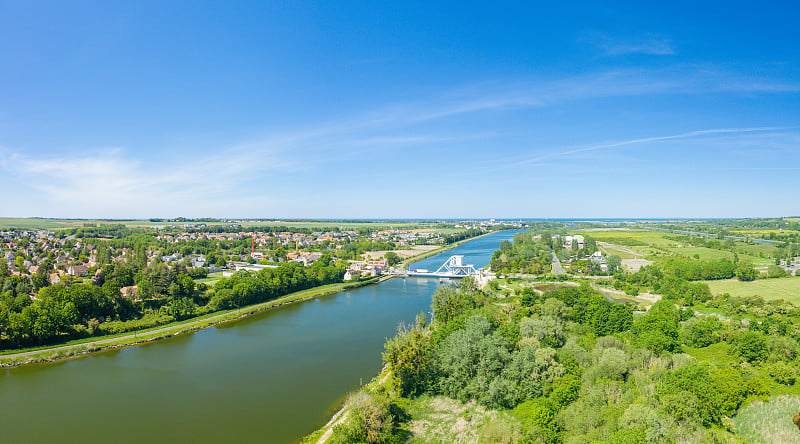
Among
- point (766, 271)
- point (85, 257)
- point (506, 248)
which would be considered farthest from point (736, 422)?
point (85, 257)

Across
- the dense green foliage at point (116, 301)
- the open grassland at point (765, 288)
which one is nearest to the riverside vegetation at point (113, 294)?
the dense green foliage at point (116, 301)

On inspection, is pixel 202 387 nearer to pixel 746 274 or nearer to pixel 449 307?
pixel 449 307

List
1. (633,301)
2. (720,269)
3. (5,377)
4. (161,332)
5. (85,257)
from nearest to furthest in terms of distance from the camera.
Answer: (5,377) < (161,332) < (633,301) < (720,269) < (85,257)

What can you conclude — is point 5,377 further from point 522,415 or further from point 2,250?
point 2,250

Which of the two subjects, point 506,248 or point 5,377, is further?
point 506,248

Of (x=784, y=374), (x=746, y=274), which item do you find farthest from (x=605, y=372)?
(x=746, y=274)

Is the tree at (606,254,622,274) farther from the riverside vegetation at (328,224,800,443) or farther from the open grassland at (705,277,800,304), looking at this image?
the riverside vegetation at (328,224,800,443)

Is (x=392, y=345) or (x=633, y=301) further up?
(x=392, y=345)

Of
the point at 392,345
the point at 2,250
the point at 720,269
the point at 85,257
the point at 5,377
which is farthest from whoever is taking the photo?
the point at 2,250
